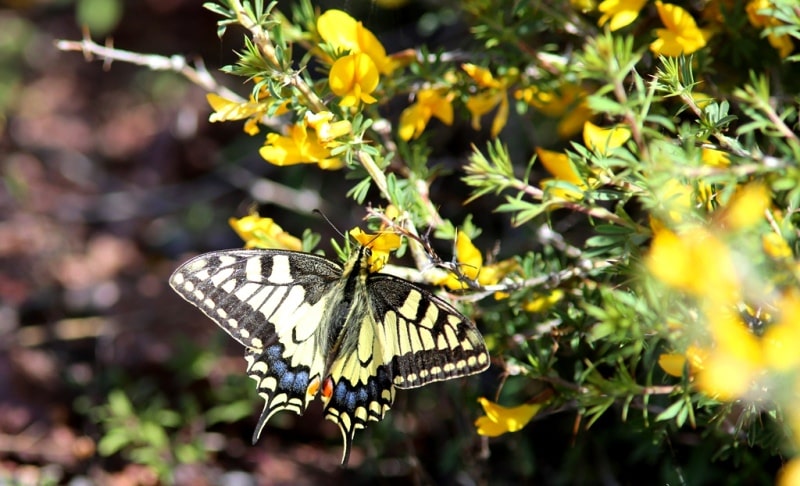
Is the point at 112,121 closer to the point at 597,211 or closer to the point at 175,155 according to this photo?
the point at 175,155

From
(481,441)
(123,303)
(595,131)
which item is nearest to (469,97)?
(595,131)

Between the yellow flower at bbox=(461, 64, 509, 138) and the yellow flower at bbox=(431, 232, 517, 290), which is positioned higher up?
the yellow flower at bbox=(461, 64, 509, 138)

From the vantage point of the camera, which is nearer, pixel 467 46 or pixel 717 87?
pixel 717 87

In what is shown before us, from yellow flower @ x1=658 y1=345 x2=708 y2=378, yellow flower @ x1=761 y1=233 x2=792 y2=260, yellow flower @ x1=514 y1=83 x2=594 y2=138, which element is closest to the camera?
yellow flower @ x1=761 y1=233 x2=792 y2=260

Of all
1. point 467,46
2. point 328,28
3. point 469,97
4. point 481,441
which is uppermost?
point 328,28

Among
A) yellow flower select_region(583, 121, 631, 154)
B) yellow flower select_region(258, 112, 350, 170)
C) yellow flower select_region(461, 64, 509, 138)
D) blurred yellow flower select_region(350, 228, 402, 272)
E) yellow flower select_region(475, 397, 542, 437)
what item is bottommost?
yellow flower select_region(475, 397, 542, 437)

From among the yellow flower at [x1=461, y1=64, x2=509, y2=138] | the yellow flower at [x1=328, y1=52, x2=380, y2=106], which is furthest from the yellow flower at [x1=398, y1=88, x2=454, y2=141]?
the yellow flower at [x1=328, y1=52, x2=380, y2=106]

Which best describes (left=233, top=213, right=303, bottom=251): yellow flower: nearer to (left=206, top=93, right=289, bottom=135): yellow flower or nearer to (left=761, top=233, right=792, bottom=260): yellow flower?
(left=206, top=93, right=289, bottom=135): yellow flower
